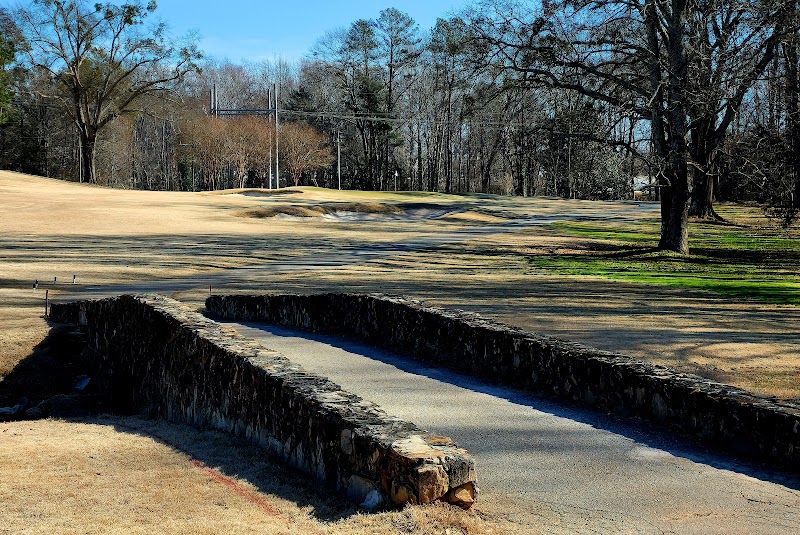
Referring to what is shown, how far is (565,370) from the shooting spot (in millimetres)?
8977

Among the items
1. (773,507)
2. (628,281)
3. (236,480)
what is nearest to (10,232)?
(628,281)

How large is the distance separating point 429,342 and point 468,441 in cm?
414

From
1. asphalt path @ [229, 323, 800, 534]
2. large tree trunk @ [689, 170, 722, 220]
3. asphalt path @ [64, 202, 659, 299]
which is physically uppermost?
large tree trunk @ [689, 170, 722, 220]

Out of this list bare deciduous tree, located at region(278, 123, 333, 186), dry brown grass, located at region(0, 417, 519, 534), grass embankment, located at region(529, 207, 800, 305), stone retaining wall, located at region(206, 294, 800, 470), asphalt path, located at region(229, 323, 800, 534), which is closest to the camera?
dry brown grass, located at region(0, 417, 519, 534)

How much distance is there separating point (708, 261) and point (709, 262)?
0.19 metres

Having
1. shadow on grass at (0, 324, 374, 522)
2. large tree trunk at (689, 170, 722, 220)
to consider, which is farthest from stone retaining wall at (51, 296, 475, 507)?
large tree trunk at (689, 170, 722, 220)

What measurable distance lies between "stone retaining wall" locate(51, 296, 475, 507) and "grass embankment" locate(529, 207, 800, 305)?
12690 millimetres

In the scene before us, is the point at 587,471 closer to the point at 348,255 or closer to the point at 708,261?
the point at 708,261

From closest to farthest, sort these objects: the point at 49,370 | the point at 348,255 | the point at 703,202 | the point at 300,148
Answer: the point at 49,370
the point at 348,255
the point at 703,202
the point at 300,148

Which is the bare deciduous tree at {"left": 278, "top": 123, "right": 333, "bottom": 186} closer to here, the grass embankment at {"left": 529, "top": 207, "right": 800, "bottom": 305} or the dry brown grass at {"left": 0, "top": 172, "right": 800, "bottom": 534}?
the dry brown grass at {"left": 0, "top": 172, "right": 800, "bottom": 534}

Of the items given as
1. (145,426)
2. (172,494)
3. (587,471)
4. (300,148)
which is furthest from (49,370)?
(300,148)

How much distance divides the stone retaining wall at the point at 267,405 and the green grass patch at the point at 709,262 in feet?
41.5

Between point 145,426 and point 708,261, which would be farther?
point 708,261

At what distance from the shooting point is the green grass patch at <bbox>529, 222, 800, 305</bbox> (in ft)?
70.1
